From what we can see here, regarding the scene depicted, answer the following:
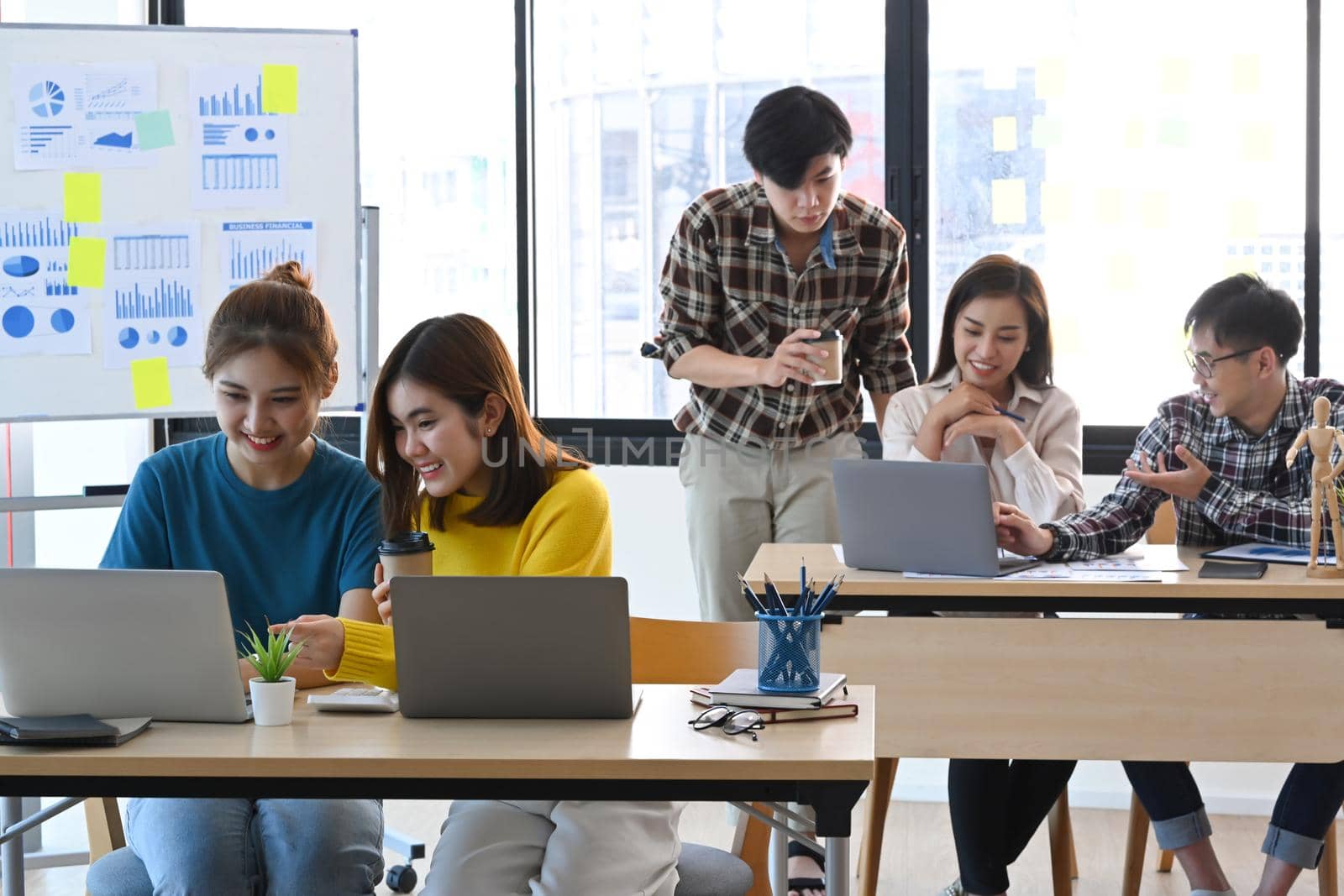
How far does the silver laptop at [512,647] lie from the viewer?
62.1 inches

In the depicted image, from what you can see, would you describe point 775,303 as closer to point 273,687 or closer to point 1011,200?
point 1011,200

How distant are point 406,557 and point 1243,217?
293 centimetres

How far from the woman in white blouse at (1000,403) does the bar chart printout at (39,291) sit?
187 centimetres

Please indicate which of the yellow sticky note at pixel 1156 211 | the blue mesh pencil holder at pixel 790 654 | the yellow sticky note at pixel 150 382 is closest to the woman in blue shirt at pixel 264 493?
the blue mesh pencil holder at pixel 790 654

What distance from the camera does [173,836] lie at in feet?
6.06

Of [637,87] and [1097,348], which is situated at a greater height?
[637,87]

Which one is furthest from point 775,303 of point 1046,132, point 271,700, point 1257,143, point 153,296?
point 271,700

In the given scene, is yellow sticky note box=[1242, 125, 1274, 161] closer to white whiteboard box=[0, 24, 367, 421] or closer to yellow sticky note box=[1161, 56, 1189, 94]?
yellow sticky note box=[1161, 56, 1189, 94]

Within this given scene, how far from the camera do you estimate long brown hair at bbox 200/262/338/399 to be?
2135 millimetres

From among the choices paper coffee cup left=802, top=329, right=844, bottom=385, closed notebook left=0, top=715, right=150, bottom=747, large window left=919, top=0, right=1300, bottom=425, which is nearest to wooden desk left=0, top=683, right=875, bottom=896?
closed notebook left=0, top=715, right=150, bottom=747

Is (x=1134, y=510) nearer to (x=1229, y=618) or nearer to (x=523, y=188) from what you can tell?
(x=1229, y=618)

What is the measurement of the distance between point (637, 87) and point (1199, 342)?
6.68ft

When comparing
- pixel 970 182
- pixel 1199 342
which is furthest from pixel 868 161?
pixel 1199 342

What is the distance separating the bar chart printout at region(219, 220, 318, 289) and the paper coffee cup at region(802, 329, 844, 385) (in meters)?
1.25
